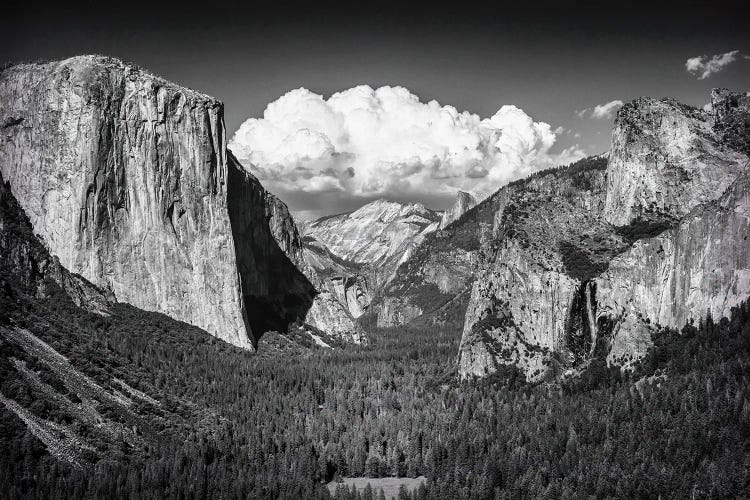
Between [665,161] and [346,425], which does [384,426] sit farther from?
[665,161]

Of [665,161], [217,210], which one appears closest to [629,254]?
[665,161]

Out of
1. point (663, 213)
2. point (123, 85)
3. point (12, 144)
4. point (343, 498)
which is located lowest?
point (343, 498)

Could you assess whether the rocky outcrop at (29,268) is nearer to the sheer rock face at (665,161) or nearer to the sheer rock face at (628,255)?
the sheer rock face at (628,255)

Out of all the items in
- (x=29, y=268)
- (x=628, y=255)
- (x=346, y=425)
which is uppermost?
(x=628, y=255)

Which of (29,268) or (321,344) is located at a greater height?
(29,268)

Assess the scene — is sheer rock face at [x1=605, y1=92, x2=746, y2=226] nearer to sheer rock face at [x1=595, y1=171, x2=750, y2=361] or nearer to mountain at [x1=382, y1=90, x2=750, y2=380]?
mountain at [x1=382, y1=90, x2=750, y2=380]

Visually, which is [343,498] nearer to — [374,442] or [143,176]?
[374,442]

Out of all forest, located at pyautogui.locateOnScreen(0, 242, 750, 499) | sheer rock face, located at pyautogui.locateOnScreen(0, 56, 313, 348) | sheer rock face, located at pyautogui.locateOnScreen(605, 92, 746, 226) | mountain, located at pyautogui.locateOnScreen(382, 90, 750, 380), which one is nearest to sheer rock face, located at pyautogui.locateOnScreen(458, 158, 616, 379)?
mountain, located at pyautogui.locateOnScreen(382, 90, 750, 380)

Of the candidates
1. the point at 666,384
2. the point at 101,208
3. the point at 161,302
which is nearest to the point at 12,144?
the point at 101,208
